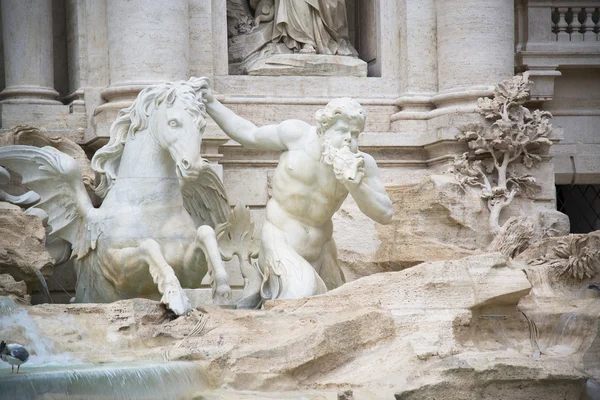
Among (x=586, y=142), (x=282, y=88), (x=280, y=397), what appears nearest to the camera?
(x=280, y=397)

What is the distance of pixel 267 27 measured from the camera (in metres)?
14.1

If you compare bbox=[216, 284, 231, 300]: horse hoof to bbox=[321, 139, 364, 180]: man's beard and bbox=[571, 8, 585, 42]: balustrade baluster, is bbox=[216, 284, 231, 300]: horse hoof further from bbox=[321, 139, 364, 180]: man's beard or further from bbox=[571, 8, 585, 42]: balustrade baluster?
bbox=[571, 8, 585, 42]: balustrade baluster

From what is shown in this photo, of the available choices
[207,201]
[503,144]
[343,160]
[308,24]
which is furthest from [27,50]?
[503,144]

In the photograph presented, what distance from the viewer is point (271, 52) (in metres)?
14.0

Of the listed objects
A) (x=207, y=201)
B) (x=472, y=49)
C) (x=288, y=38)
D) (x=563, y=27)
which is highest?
(x=563, y=27)

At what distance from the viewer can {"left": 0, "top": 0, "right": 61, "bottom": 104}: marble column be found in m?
13.1

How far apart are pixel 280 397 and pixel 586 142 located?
7.96m

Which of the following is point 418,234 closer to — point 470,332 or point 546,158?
point 546,158

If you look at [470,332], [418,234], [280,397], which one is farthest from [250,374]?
[418,234]

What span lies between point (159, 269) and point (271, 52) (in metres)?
4.76

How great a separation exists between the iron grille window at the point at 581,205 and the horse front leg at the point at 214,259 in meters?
7.20

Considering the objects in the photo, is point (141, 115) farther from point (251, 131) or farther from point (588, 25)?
point (588, 25)

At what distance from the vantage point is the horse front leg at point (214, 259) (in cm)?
978

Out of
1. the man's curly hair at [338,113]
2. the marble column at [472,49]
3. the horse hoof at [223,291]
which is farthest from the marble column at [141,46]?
the horse hoof at [223,291]
